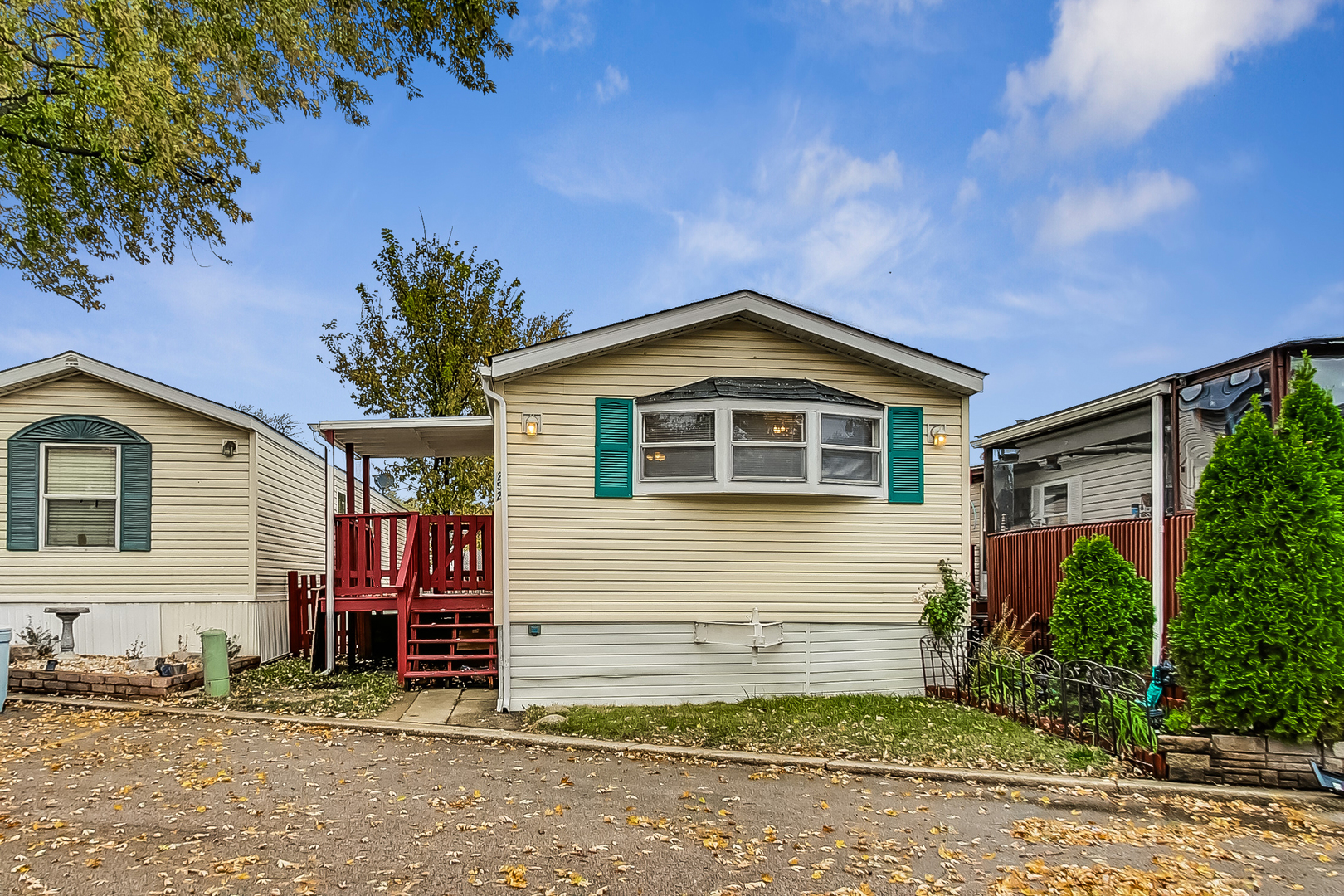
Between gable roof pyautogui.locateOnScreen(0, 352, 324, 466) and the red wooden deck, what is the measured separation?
2.52 metres

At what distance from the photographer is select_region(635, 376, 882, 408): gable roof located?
29.3 ft

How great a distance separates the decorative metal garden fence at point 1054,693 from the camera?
22.2ft

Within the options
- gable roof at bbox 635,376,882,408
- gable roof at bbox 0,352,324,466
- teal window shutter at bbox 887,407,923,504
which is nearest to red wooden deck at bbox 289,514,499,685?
gable roof at bbox 0,352,324,466

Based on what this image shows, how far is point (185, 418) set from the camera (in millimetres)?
11406

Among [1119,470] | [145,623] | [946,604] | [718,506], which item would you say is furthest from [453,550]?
[1119,470]

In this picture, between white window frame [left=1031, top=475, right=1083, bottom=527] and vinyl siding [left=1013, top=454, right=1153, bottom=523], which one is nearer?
vinyl siding [left=1013, top=454, right=1153, bottom=523]

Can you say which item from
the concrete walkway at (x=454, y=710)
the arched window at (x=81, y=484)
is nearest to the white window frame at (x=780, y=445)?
the concrete walkway at (x=454, y=710)

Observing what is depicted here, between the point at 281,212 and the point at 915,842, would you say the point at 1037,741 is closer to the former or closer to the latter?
the point at 915,842

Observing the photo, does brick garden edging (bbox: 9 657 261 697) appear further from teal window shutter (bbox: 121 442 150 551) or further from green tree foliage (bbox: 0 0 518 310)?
green tree foliage (bbox: 0 0 518 310)

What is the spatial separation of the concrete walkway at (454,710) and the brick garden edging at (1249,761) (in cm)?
545

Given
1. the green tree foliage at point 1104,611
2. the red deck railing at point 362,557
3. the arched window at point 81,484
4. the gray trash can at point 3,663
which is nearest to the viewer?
the gray trash can at point 3,663

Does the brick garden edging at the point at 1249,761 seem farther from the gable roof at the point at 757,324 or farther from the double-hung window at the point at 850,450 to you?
the gable roof at the point at 757,324

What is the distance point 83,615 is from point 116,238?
578 cm

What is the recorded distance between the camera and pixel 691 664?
9000 mm
